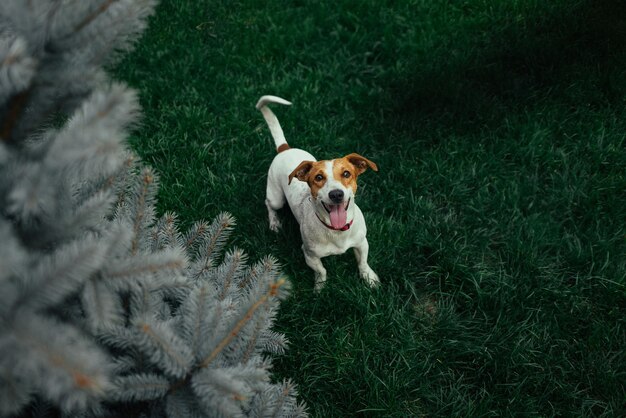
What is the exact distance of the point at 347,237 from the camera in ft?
9.02

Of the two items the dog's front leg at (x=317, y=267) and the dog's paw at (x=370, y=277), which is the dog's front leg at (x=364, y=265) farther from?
the dog's front leg at (x=317, y=267)

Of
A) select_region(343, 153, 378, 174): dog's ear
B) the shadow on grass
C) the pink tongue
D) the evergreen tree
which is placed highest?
the evergreen tree

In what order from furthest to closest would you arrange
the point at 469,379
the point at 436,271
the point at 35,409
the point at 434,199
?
the point at 434,199
the point at 436,271
the point at 469,379
the point at 35,409

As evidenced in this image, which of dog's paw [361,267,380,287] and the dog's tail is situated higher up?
the dog's tail

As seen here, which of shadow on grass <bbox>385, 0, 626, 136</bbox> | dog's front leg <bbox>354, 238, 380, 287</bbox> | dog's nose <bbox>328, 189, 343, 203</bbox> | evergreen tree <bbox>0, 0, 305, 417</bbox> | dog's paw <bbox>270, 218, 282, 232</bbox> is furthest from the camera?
shadow on grass <bbox>385, 0, 626, 136</bbox>

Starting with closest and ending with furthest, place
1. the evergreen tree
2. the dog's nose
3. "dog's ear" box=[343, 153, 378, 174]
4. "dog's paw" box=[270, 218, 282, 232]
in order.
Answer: the evergreen tree
the dog's nose
"dog's ear" box=[343, 153, 378, 174]
"dog's paw" box=[270, 218, 282, 232]

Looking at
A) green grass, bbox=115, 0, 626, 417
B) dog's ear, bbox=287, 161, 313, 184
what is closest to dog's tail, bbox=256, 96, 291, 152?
green grass, bbox=115, 0, 626, 417

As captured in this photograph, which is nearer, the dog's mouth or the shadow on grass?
the dog's mouth

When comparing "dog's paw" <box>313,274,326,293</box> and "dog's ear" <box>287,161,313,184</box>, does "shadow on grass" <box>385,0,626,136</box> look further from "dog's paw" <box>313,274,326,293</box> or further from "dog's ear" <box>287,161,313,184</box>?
→ "dog's paw" <box>313,274,326,293</box>

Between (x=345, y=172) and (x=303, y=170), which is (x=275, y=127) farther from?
(x=345, y=172)

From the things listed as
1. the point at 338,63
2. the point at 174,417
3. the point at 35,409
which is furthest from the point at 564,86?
the point at 35,409

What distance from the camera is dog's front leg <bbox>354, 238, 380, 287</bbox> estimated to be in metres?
2.86

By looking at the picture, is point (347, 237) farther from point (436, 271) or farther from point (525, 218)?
point (525, 218)

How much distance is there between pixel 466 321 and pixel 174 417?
182cm
